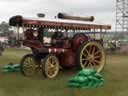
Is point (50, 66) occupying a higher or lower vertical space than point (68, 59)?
lower

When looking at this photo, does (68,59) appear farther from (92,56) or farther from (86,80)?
(86,80)

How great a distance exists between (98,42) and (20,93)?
6.29m

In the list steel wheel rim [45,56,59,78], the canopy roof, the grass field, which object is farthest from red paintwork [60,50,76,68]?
the canopy roof

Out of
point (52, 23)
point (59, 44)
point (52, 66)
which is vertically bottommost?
point (52, 66)

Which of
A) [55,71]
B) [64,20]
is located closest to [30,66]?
[55,71]

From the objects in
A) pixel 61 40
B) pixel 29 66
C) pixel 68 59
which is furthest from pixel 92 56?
pixel 29 66

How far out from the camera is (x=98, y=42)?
59.1 ft

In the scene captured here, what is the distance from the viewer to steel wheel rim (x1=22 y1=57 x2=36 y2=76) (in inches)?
663

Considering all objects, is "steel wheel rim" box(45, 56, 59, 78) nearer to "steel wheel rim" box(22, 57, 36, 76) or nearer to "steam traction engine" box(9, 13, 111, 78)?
"steam traction engine" box(9, 13, 111, 78)

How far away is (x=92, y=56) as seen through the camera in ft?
58.0

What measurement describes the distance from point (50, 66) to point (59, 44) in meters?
1.68

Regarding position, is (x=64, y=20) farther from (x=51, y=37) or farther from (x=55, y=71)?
(x=55, y=71)

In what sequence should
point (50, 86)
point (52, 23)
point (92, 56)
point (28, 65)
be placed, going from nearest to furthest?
point (50, 86), point (52, 23), point (28, 65), point (92, 56)

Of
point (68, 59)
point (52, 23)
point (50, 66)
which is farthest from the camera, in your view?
point (68, 59)
